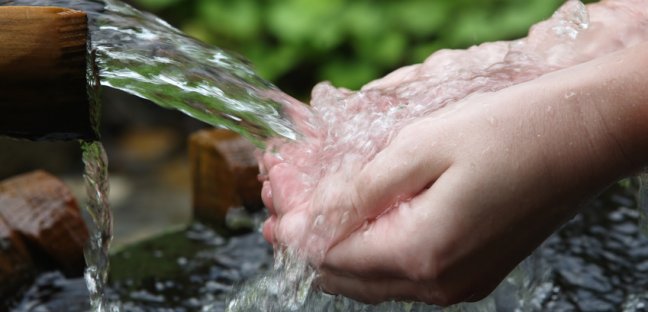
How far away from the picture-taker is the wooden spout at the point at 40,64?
140cm

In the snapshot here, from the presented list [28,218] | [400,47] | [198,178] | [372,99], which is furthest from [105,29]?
[400,47]

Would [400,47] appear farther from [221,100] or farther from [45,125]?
[45,125]

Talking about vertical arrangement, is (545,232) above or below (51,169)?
above

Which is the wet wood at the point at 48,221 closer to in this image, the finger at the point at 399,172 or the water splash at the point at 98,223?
the water splash at the point at 98,223

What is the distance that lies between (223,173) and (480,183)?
1.23m

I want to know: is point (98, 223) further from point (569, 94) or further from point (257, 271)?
point (569, 94)

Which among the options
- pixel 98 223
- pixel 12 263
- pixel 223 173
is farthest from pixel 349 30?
pixel 98 223

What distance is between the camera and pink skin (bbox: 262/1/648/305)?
1.40m

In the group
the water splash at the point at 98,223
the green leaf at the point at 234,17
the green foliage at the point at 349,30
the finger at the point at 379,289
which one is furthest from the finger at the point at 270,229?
the green leaf at the point at 234,17

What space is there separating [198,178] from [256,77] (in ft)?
2.43

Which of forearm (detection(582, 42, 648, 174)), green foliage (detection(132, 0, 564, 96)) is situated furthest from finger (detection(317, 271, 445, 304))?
green foliage (detection(132, 0, 564, 96))

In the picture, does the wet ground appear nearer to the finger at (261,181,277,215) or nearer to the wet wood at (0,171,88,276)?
the wet wood at (0,171,88,276)

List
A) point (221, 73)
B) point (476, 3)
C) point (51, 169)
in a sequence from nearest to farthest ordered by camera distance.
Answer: point (221, 73) → point (476, 3) → point (51, 169)

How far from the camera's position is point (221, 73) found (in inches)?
73.3
